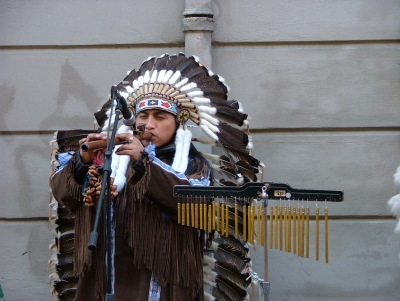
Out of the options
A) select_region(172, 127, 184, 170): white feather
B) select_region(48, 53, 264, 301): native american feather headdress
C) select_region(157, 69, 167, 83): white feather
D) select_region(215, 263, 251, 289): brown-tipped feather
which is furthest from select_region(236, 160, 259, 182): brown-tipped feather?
select_region(157, 69, 167, 83): white feather

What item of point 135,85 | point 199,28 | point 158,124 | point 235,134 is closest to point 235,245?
point 235,134

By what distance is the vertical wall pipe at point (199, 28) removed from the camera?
17.0 ft

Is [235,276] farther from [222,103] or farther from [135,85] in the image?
[135,85]

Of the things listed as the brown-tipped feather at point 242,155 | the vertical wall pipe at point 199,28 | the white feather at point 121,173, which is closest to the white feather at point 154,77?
the white feather at point 121,173

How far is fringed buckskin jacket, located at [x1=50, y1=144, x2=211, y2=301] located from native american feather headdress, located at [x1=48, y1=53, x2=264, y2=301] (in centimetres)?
31

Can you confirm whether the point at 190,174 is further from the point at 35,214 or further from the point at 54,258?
the point at 35,214

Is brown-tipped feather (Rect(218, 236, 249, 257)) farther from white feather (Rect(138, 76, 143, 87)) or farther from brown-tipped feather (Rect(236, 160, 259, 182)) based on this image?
white feather (Rect(138, 76, 143, 87))

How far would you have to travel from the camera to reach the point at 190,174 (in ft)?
13.3

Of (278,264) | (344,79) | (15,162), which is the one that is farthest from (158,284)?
(344,79)

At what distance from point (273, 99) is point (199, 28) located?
2.36 ft

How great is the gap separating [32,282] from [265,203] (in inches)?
94.2

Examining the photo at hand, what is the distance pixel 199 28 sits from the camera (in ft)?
17.0

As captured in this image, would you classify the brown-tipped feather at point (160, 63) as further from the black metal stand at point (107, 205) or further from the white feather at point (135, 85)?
the black metal stand at point (107, 205)

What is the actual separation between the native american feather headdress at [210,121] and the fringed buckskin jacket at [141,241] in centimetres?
31
